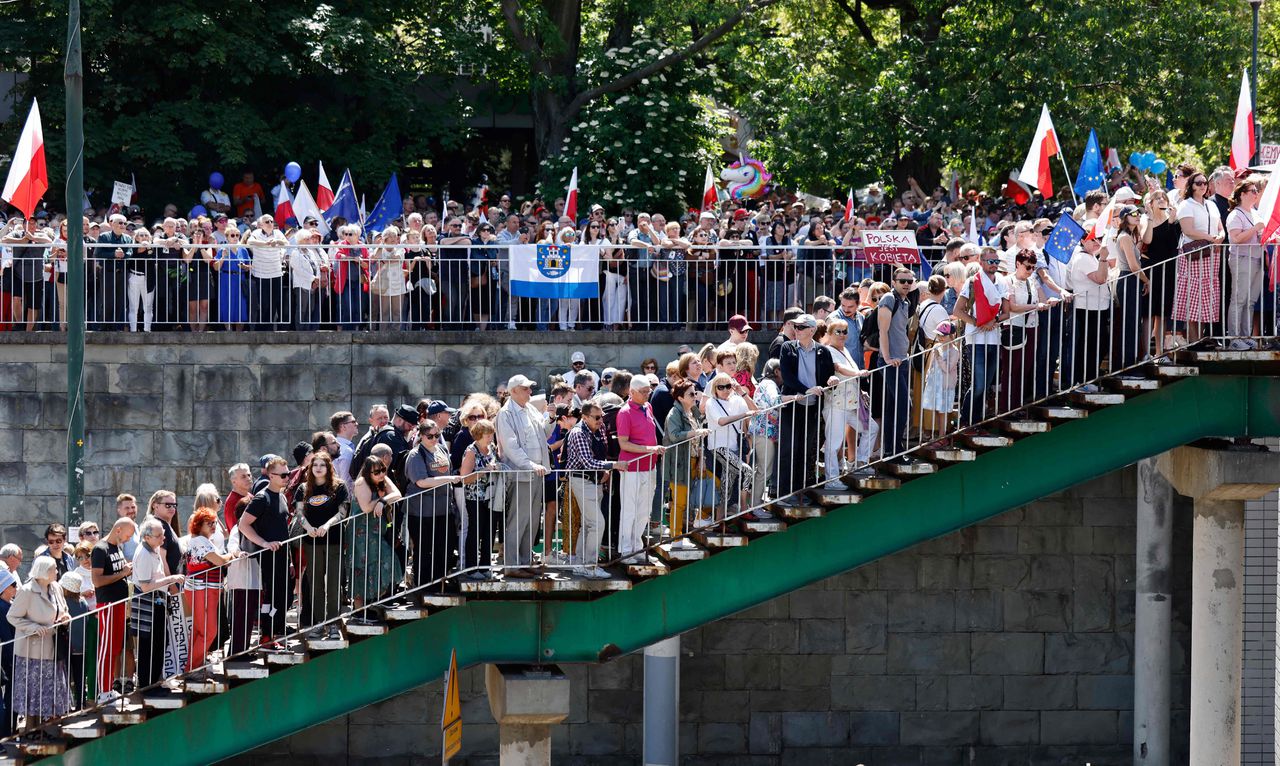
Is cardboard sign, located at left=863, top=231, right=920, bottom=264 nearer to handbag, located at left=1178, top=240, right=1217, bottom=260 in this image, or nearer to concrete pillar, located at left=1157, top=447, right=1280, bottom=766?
concrete pillar, located at left=1157, top=447, right=1280, bottom=766

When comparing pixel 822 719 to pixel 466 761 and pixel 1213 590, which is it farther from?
pixel 1213 590

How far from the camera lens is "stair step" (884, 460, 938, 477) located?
621 inches

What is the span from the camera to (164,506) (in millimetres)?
15547

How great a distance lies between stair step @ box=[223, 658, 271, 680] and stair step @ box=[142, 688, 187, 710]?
0.44m

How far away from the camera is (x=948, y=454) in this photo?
15.8m

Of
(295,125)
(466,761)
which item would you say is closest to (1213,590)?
(466,761)

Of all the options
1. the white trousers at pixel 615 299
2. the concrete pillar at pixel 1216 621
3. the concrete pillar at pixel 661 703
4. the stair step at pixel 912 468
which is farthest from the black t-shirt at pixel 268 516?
the concrete pillar at pixel 1216 621

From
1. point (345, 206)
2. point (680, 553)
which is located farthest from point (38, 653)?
point (345, 206)

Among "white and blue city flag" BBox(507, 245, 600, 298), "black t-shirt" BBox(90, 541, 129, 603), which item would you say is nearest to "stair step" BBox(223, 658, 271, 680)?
"black t-shirt" BBox(90, 541, 129, 603)

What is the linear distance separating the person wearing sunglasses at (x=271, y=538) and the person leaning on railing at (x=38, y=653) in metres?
1.57

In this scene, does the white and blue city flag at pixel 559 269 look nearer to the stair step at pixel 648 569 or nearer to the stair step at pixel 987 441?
the stair step at pixel 648 569

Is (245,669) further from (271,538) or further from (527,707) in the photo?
(527,707)

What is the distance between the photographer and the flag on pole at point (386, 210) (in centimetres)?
2383

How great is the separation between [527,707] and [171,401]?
7.16 m
